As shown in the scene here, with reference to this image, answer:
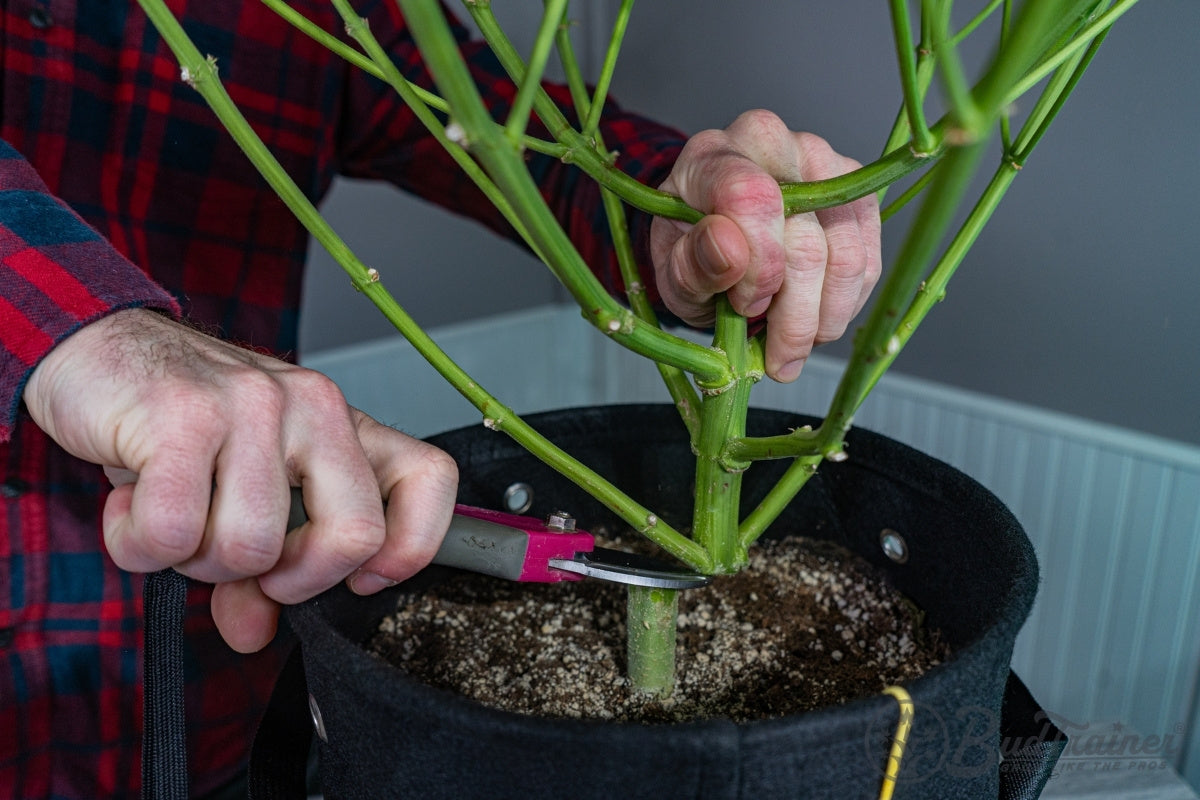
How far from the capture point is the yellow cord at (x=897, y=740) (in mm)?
271

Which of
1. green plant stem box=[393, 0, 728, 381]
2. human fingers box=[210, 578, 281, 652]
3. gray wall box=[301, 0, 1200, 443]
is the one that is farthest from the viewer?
gray wall box=[301, 0, 1200, 443]

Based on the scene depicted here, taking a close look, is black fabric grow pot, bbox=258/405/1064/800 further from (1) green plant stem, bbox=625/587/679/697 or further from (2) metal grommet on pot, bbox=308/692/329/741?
(1) green plant stem, bbox=625/587/679/697

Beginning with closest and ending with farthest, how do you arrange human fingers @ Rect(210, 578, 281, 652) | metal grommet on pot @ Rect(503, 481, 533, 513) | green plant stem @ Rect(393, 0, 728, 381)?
1. green plant stem @ Rect(393, 0, 728, 381)
2. human fingers @ Rect(210, 578, 281, 652)
3. metal grommet on pot @ Rect(503, 481, 533, 513)

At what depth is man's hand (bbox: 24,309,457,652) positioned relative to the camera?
303mm

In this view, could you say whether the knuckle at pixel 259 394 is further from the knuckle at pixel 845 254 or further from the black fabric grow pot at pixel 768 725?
the knuckle at pixel 845 254

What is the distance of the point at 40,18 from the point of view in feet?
1.94

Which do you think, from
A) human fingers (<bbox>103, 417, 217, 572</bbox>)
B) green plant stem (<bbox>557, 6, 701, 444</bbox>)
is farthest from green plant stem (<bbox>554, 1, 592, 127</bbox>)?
human fingers (<bbox>103, 417, 217, 572</bbox>)

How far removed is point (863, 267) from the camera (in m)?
0.44

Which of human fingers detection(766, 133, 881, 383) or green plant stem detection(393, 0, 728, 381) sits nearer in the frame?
green plant stem detection(393, 0, 728, 381)

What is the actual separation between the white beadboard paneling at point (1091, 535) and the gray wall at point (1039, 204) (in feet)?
0.12

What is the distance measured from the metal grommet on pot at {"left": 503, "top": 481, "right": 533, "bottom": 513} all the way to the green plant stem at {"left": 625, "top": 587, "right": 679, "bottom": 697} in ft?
0.37

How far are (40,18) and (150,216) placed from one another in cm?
15

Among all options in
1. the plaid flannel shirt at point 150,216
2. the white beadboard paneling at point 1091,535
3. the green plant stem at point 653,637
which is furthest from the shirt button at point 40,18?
the white beadboard paneling at point 1091,535

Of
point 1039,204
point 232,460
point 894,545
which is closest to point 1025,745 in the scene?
point 894,545
